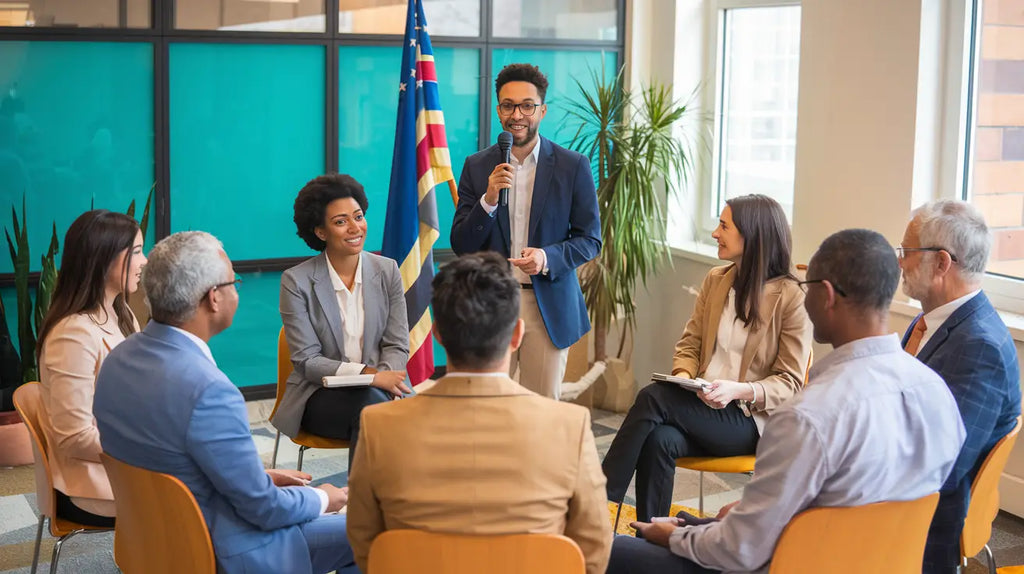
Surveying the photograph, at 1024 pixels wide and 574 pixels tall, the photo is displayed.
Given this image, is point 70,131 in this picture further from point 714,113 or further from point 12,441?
point 714,113

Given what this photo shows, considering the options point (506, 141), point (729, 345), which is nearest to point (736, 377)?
point (729, 345)

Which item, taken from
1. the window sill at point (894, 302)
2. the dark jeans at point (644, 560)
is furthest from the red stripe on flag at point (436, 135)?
the dark jeans at point (644, 560)

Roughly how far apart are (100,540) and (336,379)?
1186 millimetres

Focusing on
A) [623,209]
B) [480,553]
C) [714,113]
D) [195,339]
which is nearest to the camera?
[480,553]

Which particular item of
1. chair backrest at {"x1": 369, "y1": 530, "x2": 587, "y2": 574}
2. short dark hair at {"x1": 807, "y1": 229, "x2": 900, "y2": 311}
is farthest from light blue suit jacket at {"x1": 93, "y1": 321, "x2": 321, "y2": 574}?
short dark hair at {"x1": 807, "y1": 229, "x2": 900, "y2": 311}

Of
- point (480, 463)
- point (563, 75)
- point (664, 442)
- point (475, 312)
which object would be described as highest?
point (563, 75)

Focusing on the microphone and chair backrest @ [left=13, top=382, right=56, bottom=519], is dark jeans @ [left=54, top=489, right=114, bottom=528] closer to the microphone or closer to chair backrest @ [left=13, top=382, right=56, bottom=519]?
chair backrest @ [left=13, top=382, right=56, bottom=519]

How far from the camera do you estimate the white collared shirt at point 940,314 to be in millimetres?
2797

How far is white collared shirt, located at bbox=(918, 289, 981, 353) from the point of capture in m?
2.80

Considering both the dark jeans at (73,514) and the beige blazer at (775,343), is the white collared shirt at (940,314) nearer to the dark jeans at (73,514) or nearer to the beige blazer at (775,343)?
the beige blazer at (775,343)

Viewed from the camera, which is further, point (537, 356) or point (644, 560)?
point (537, 356)

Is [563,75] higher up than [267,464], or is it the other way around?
[563,75]

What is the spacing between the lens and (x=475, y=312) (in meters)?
1.93

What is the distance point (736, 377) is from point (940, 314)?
767 mm
